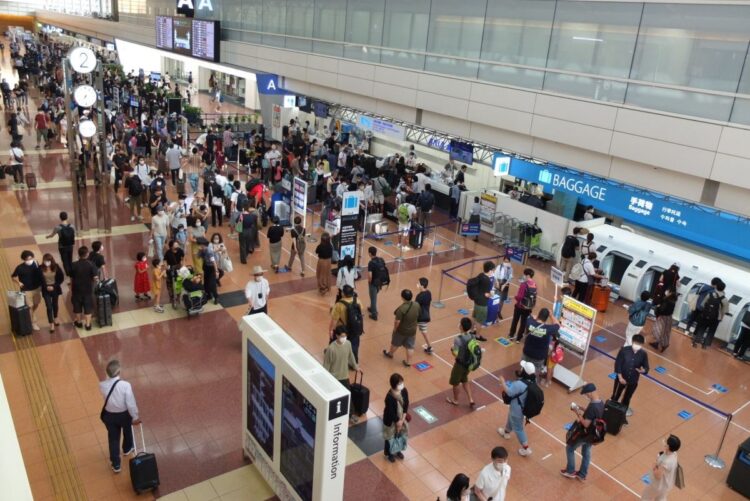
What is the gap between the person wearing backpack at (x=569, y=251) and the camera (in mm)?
14719

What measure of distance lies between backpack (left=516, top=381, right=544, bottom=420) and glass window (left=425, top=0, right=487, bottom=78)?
29.1ft

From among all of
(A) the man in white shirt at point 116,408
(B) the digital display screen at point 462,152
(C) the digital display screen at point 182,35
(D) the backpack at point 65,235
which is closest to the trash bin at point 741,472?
(A) the man in white shirt at point 116,408

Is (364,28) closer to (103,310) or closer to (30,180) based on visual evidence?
(30,180)

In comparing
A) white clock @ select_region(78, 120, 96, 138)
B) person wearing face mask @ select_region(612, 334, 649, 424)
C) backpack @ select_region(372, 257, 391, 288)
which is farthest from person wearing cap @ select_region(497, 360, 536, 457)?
white clock @ select_region(78, 120, 96, 138)

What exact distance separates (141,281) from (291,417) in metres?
6.40

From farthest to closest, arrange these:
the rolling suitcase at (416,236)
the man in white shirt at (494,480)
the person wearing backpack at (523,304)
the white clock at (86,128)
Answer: the rolling suitcase at (416,236), the white clock at (86,128), the person wearing backpack at (523,304), the man in white shirt at (494,480)

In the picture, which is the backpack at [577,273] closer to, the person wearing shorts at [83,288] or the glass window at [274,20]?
the person wearing shorts at [83,288]

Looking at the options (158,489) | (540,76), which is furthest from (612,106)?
(158,489)

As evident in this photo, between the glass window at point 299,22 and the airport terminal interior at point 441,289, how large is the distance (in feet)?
0.46

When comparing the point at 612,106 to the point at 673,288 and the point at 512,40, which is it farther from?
the point at 673,288

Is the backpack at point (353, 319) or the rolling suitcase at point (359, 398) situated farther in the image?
the backpack at point (353, 319)

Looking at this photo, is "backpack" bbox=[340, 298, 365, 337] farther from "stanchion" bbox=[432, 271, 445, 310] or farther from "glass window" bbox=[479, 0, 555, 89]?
"glass window" bbox=[479, 0, 555, 89]

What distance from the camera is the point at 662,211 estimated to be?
34.0ft

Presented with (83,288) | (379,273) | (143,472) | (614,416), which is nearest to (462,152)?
(379,273)
